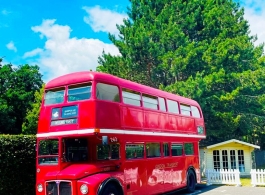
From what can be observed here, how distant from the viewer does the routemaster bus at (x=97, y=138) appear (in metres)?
9.30

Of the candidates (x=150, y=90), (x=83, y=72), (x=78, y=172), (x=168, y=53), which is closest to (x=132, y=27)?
(x=168, y=53)

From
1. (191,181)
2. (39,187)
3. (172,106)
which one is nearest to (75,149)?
(39,187)

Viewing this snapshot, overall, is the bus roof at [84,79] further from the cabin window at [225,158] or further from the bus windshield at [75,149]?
the cabin window at [225,158]

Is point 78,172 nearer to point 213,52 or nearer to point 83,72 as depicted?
point 83,72

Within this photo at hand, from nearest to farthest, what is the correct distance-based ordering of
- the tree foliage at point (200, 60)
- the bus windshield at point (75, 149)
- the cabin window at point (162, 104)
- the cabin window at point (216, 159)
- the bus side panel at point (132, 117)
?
the bus windshield at point (75, 149), the bus side panel at point (132, 117), the cabin window at point (162, 104), the cabin window at point (216, 159), the tree foliage at point (200, 60)

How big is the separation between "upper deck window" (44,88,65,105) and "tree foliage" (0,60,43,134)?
861 inches

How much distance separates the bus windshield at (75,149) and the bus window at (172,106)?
540 cm

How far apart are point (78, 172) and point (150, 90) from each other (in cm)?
521

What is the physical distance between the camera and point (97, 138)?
9.60 metres

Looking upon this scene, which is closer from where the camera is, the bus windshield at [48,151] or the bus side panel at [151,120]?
the bus windshield at [48,151]

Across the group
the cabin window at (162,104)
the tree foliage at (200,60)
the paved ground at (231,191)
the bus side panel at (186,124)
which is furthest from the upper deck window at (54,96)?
the tree foliage at (200,60)

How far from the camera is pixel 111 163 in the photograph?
10000 mm

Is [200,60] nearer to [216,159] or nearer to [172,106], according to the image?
[216,159]

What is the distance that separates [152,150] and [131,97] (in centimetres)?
255
